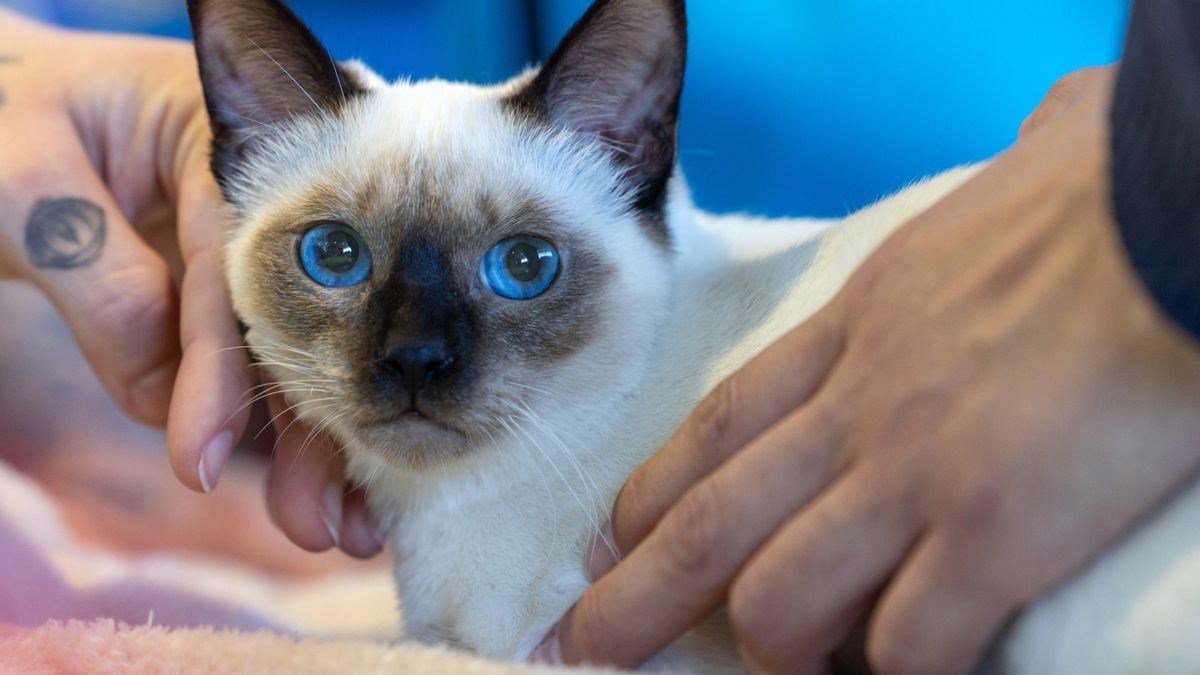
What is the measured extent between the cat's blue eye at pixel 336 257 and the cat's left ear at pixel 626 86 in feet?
1.03

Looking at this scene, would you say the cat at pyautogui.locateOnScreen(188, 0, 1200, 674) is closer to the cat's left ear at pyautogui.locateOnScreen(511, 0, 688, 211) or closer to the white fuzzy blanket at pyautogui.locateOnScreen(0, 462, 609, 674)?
the cat's left ear at pyautogui.locateOnScreen(511, 0, 688, 211)

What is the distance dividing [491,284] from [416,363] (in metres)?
0.17

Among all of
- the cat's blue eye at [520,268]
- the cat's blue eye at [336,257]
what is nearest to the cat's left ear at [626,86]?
the cat's blue eye at [520,268]

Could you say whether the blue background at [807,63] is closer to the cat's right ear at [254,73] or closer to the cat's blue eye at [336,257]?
the cat's right ear at [254,73]

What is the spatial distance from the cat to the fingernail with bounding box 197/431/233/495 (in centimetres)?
12

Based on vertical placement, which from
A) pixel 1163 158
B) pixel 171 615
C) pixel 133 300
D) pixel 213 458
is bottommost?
pixel 171 615

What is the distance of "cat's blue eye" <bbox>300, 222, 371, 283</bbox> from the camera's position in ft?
3.79

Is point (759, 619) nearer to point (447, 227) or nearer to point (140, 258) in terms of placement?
point (447, 227)

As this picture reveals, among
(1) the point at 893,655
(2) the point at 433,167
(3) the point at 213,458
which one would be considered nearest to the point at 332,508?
(3) the point at 213,458

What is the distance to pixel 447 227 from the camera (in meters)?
1.14

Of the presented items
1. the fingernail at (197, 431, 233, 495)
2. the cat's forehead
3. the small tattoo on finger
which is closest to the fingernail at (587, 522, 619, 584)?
the cat's forehead

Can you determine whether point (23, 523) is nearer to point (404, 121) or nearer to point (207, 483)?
point (207, 483)

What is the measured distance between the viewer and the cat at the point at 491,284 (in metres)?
1.10

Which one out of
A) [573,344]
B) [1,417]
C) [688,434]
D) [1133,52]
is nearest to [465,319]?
[573,344]
